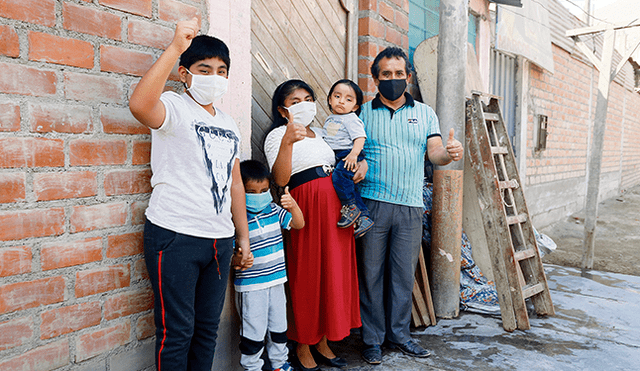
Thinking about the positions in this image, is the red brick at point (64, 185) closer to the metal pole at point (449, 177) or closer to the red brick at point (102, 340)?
the red brick at point (102, 340)

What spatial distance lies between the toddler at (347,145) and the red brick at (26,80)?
5.08 ft

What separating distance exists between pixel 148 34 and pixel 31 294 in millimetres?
1211

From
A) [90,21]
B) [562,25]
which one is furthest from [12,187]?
[562,25]

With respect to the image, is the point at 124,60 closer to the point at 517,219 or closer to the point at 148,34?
the point at 148,34

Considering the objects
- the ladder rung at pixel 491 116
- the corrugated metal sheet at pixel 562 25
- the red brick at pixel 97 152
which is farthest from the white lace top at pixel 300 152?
the corrugated metal sheet at pixel 562 25

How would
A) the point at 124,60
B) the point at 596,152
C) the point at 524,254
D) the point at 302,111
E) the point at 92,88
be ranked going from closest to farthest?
the point at 92,88, the point at 124,60, the point at 302,111, the point at 524,254, the point at 596,152

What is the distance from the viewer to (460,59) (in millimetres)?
3631

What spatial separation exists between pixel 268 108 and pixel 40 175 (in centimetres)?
158

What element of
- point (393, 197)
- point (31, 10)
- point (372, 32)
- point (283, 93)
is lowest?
point (393, 197)

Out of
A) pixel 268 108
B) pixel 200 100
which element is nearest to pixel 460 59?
pixel 268 108

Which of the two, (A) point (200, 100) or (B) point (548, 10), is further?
(B) point (548, 10)

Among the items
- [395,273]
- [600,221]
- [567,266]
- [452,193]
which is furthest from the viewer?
[600,221]

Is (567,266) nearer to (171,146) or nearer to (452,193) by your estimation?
(452,193)

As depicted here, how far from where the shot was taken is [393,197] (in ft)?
9.61
